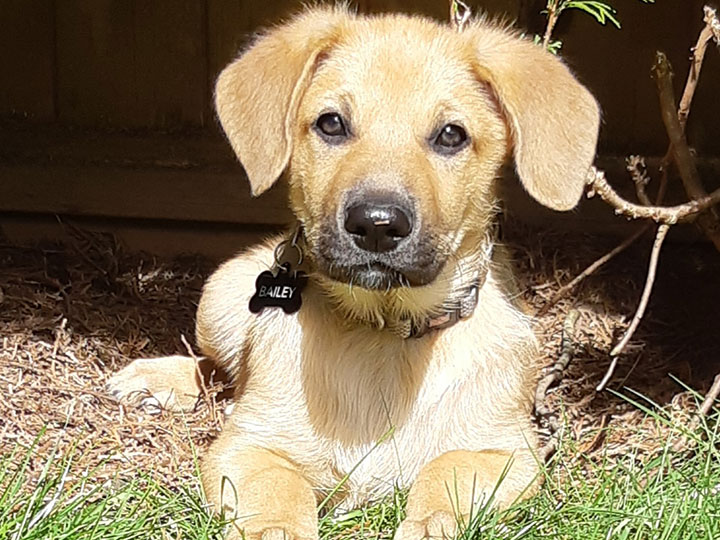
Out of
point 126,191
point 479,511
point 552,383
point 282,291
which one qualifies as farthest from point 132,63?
point 479,511

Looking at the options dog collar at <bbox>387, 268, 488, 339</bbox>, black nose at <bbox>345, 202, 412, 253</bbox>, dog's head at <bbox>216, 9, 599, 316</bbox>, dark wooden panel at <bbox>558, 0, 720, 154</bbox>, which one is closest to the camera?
black nose at <bbox>345, 202, 412, 253</bbox>

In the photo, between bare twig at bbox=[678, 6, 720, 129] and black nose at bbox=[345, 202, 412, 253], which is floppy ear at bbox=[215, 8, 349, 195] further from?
bare twig at bbox=[678, 6, 720, 129]

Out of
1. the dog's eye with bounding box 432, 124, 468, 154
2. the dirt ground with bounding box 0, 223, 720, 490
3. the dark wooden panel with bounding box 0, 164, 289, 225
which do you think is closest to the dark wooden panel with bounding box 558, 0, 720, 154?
the dirt ground with bounding box 0, 223, 720, 490

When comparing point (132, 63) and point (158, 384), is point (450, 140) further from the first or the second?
point (132, 63)

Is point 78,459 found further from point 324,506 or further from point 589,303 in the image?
point 589,303

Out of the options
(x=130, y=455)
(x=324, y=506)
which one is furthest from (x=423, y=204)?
(x=130, y=455)

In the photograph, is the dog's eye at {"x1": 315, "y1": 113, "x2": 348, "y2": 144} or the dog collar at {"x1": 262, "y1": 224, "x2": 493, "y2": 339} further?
the dog collar at {"x1": 262, "y1": 224, "x2": 493, "y2": 339}

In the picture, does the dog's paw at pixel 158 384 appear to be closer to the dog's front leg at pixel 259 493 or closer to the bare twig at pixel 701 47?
the dog's front leg at pixel 259 493
